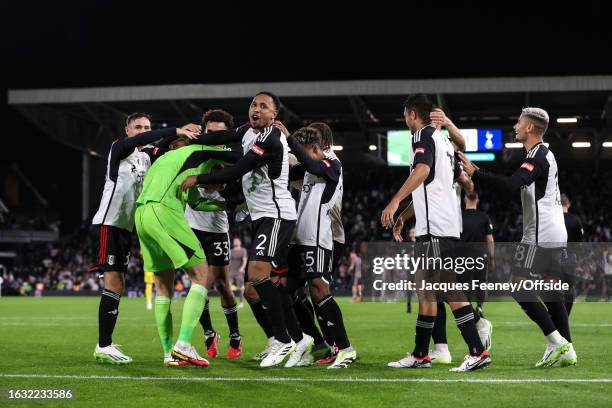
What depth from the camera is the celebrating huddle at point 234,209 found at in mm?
7414

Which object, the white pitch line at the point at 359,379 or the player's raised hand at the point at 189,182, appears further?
the player's raised hand at the point at 189,182

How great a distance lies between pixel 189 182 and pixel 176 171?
0.36 m

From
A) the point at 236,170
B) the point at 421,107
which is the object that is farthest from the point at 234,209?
the point at 421,107

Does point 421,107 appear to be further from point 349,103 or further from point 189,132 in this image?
point 349,103

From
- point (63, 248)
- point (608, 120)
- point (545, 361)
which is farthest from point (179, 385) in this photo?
point (63, 248)

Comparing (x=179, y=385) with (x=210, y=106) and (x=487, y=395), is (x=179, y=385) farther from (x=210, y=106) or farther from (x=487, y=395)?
(x=210, y=106)

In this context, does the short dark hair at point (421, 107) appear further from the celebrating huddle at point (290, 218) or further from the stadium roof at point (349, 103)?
the stadium roof at point (349, 103)

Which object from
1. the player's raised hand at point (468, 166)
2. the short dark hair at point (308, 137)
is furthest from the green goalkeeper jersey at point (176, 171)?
the player's raised hand at point (468, 166)

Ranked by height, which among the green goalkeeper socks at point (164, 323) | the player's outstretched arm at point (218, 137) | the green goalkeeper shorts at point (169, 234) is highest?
the player's outstretched arm at point (218, 137)

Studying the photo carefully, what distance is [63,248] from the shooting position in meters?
45.8

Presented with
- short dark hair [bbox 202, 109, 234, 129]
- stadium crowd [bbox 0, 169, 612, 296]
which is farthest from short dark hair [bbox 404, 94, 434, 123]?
stadium crowd [bbox 0, 169, 612, 296]

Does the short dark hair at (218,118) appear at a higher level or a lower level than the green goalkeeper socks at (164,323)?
higher

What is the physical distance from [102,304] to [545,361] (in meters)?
3.97

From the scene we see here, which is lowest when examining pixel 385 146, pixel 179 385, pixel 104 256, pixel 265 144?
pixel 179 385
